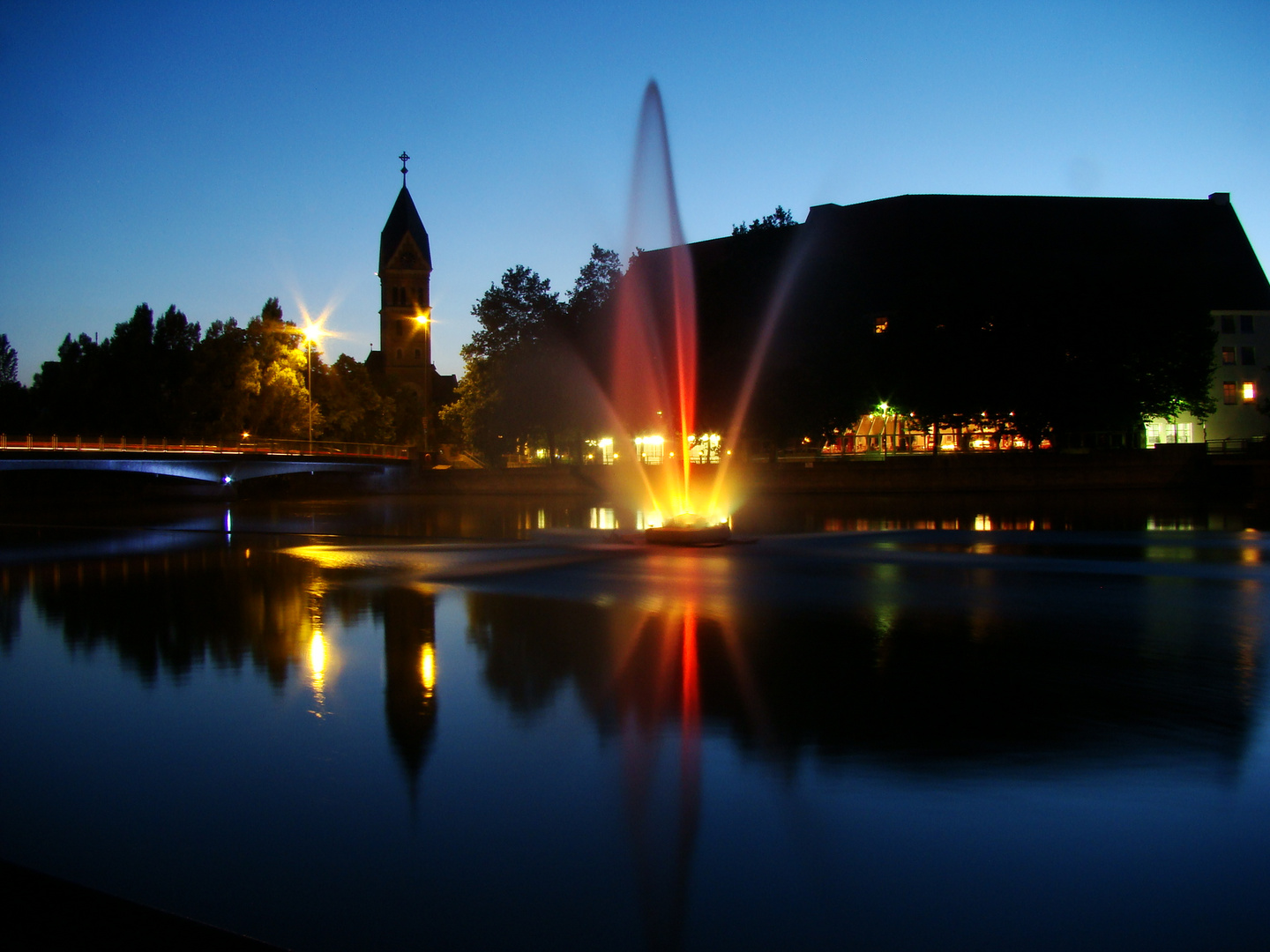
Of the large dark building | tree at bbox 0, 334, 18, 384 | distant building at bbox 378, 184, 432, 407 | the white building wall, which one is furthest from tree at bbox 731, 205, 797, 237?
tree at bbox 0, 334, 18, 384

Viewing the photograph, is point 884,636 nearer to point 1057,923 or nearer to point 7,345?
point 1057,923

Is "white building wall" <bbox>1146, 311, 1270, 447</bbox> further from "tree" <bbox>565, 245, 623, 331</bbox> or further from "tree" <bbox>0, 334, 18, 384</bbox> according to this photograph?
"tree" <bbox>0, 334, 18, 384</bbox>

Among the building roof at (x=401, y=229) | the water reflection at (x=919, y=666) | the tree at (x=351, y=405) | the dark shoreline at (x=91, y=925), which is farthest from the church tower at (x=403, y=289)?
the dark shoreline at (x=91, y=925)

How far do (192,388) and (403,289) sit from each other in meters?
75.6

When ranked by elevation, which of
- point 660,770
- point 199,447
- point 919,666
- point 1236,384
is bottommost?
point 660,770

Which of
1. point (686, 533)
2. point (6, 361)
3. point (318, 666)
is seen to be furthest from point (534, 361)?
point (6, 361)

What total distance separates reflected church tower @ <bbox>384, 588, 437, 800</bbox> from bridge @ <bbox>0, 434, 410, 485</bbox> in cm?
4503

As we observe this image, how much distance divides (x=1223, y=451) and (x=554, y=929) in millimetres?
73069

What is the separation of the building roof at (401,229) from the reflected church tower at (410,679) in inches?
5474

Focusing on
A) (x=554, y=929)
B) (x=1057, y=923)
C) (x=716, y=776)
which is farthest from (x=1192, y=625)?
(x=554, y=929)

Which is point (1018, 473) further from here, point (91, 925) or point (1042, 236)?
point (91, 925)

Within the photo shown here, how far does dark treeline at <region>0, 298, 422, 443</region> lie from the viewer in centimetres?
7825

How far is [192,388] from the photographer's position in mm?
78250

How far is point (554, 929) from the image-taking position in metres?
5.74
